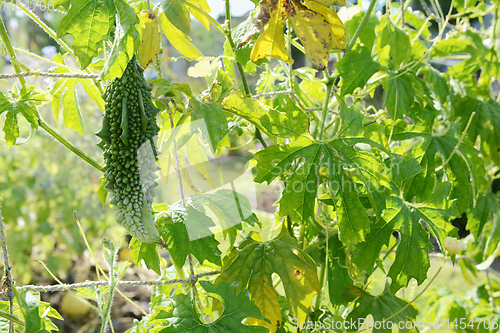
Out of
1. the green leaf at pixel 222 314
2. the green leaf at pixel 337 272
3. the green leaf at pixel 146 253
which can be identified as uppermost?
the green leaf at pixel 146 253

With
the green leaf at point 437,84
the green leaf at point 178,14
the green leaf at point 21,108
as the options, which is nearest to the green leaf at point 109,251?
the green leaf at point 21,108

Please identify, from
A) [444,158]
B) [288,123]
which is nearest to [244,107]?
[288,123]

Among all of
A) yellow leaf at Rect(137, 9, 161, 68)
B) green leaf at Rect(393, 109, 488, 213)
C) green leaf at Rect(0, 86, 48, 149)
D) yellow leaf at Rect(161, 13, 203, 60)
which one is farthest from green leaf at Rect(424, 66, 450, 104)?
green leaf at Rect(0, 86, 48, 149)

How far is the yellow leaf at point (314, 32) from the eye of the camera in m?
0.97

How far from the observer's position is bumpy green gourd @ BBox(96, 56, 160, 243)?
798 mm

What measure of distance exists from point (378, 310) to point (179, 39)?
114 centimetres

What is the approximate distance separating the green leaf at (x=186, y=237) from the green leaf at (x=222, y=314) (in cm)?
8

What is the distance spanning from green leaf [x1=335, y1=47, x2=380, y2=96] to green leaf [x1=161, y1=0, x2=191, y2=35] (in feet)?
1.96

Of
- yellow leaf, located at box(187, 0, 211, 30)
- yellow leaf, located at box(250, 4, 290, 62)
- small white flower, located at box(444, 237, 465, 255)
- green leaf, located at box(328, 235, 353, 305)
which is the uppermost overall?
yellow leaf, located at box(187, 0, 211, 30)

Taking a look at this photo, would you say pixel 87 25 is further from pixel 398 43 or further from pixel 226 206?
pixel 398 43

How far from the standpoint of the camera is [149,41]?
92 centimetres

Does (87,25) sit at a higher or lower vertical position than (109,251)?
higher

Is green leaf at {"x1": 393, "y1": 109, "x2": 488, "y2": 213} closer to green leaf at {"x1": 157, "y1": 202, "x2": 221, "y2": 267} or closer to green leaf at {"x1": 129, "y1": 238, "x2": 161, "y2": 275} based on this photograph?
green leaf at {"x1": 157, "y1": 202, "x2": 221, "y2": 267}

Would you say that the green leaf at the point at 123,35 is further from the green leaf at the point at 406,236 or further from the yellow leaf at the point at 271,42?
the green leaf at the point at 406,236
